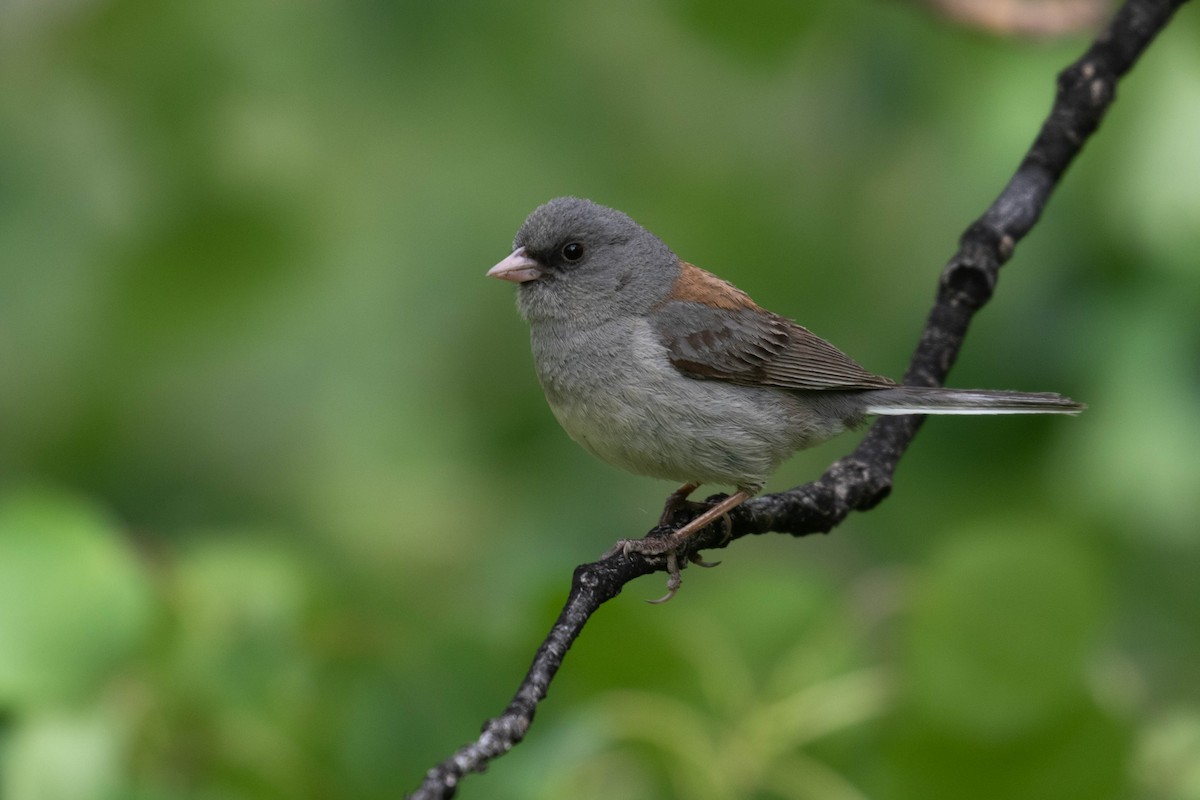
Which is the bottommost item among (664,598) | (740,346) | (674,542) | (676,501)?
(664,598)

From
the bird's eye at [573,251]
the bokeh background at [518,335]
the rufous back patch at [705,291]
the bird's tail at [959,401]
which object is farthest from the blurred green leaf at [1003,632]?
the bird's eye at [573,251]

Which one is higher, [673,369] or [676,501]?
[673,369]

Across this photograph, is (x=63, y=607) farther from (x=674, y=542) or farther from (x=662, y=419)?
(x=662, y=419)

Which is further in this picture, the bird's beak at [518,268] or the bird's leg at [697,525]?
the bird's beak at [518,268]

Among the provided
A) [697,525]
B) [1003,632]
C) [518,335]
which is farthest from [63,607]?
[518,335]

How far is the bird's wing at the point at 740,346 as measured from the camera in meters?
3.07

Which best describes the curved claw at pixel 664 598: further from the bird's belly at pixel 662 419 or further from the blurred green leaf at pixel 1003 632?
the blurred green leaf at pixel 1003 632

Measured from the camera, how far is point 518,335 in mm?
4246

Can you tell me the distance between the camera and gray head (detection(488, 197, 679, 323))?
10.3ft

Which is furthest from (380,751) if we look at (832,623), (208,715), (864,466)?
(864,466)

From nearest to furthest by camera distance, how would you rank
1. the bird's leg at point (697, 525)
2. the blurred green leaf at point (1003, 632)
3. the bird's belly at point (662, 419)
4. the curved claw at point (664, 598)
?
1. the blurred green leaf at point (1003, 632)
2. the curved claw at point (664, 598)
3. the bird's leg at point (697, 525)
4. the bird's belly at point (662, 419)

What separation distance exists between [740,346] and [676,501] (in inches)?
16.0

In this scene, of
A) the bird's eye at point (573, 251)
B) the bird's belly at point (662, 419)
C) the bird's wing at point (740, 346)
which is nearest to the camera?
the bird's belly at point (662, 419)

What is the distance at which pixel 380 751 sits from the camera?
241 centimetres
